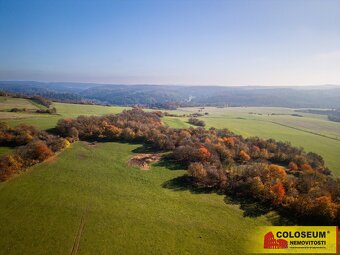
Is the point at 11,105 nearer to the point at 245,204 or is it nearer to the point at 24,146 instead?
the point at 24,146

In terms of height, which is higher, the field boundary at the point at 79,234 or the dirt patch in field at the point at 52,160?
the dirt patch in field at the point at 52,160

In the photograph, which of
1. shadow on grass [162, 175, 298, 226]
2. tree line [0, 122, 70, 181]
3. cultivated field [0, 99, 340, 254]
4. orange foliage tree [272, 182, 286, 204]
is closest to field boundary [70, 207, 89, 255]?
cultivated field [0, 99, 340, 254]

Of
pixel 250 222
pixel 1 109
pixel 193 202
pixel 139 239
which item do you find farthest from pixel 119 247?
pixel 1 109

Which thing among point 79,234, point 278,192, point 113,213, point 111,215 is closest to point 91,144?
point 113,213

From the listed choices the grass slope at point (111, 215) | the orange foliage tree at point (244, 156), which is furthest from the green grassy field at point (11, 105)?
the orange foliage tree at point (244, 156)

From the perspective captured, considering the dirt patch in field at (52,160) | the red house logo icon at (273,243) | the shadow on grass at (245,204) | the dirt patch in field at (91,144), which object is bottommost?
the red house logo icon at (273,243)

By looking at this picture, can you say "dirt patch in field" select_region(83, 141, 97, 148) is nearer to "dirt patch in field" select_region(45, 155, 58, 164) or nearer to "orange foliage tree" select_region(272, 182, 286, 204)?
"dirt patch in field" select_region(45, 155, 58, 164)

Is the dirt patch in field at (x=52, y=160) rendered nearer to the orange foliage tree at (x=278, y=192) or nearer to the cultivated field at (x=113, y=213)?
the cultivated field at (x=113, y=213)

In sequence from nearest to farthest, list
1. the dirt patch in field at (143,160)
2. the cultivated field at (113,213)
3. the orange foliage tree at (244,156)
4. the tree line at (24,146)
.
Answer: the cultivated field at (113,213)
the tree line at (24,146)
the dirt patch in field at (143,160)
the orange foliage tree at (244,156)

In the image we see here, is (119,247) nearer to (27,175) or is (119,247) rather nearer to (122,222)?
(122,222)
